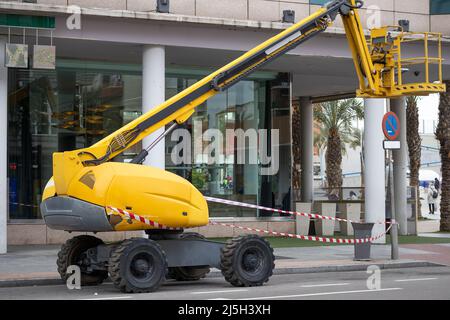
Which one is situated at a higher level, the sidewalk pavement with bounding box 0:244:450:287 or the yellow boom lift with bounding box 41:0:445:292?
the yellow boom lift with bounding box 41:0:445:292

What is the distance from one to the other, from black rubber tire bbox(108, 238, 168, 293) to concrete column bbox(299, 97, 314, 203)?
817 inches

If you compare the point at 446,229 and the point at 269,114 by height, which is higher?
the point at 269,114

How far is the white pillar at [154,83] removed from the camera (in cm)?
2172

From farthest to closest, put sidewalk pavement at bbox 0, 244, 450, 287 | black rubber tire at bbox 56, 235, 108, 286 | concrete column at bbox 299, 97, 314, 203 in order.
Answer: concrete column at bbox 299, 97, 314, 203, sidewalk pavement at bbox 0, 244, 450, 287, black rubber tire at bbox 56, 235, 108, 286

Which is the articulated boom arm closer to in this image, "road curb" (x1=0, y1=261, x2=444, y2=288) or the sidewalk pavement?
"road curb" (x1=0, y1=261, x2=444, y2=288)

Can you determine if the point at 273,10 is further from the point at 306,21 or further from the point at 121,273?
the point at 121,273

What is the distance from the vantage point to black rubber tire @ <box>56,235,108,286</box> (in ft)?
48.3

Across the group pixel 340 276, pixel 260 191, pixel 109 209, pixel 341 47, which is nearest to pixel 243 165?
pixel 260 191

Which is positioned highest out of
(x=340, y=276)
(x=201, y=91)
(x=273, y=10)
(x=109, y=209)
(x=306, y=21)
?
(x=273, y=10)

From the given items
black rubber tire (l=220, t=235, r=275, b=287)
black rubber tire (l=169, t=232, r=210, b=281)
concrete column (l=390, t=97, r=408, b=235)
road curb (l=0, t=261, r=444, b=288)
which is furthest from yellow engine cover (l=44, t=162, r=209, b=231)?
concrete column (l=390, t=97, r=408, b=235)

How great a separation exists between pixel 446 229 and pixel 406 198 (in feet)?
7.05

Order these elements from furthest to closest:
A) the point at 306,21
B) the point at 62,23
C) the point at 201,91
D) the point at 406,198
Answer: the point at 406,198, the point at 62,23, the point at 306,21, the point at 201,91

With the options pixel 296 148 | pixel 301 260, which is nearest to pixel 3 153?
pixel 301 260

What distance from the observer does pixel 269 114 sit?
2709 cm
